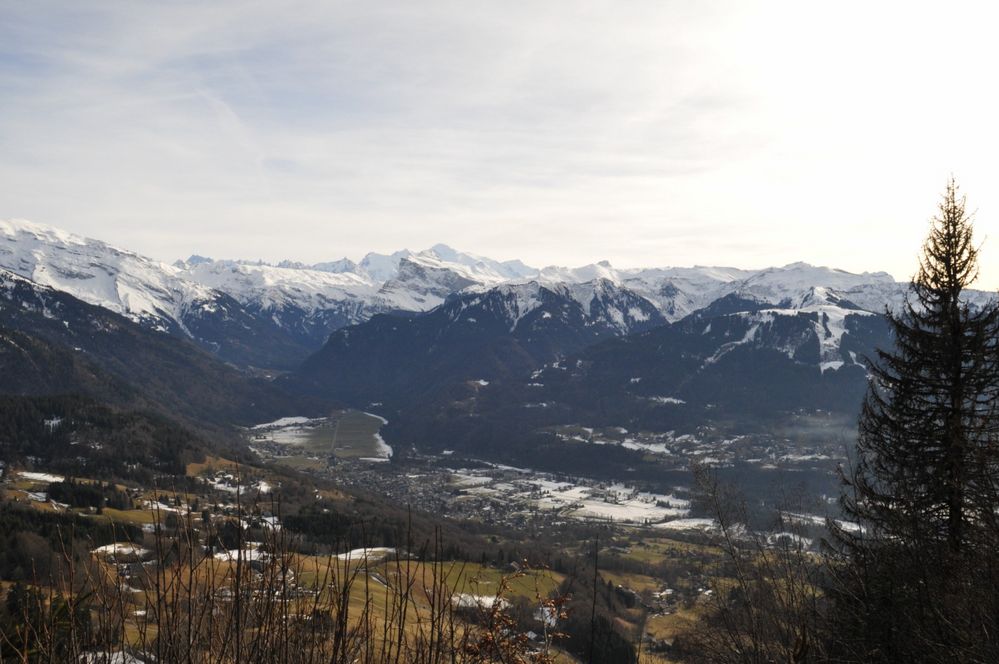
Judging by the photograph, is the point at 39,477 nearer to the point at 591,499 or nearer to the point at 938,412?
the point at 591,499

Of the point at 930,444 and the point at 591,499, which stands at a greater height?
the point at 930,444

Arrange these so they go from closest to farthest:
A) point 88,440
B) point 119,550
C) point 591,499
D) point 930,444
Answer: point 119,550 → point 930,444 → point 88,440 → point 591,499

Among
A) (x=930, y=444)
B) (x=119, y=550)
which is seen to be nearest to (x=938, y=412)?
(x=930, y=444)

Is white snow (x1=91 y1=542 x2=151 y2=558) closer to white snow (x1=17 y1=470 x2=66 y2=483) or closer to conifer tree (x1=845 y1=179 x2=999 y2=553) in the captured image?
conifer tree (x1=845 y1=179 x2=999 y2=553)

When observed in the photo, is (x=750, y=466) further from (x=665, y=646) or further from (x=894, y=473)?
(x=894, y=473)

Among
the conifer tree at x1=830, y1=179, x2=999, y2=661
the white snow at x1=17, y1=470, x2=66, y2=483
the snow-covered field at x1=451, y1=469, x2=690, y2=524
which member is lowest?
the snow-covered field at x1=451, y1=469, x2=690, y2=524

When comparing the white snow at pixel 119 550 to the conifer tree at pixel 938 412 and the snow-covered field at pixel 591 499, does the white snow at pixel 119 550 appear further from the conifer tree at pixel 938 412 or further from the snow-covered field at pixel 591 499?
the snow-covered field at pixel 591 499

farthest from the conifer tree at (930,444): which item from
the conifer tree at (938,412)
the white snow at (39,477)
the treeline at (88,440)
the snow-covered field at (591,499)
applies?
the snow-covered field at (591,499)

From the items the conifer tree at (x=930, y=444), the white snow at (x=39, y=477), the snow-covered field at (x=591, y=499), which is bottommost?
the snow-covered field at (x=591, y=499)

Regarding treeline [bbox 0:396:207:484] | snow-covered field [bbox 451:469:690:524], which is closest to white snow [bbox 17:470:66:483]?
treeline [bbox 0:396:207:484]

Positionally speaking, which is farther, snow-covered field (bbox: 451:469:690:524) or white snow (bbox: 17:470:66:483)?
snow-covered field (bbox: 451:469:690:524)

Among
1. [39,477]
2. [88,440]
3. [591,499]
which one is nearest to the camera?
[39,477]

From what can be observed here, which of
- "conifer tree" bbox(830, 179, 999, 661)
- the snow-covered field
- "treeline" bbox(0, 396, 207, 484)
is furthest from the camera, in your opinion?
the snow-covered field
